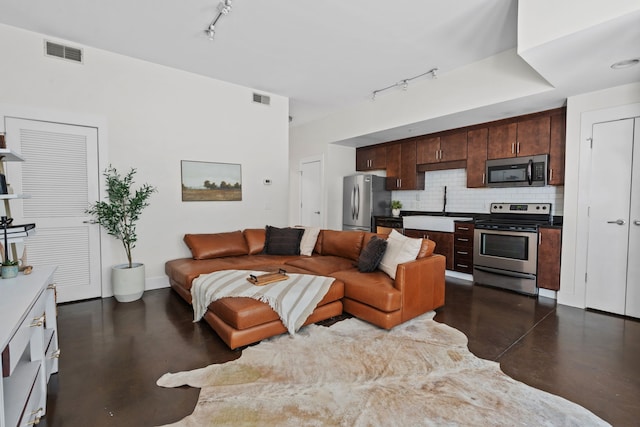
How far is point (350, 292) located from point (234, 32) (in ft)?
9.99

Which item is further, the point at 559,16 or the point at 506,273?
the point at 506,273

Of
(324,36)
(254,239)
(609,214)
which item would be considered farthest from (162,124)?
(609,214)

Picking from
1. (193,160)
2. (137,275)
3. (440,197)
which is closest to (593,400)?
(440,197)

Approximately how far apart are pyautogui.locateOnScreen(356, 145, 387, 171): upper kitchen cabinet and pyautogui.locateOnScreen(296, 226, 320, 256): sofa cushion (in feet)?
7.98

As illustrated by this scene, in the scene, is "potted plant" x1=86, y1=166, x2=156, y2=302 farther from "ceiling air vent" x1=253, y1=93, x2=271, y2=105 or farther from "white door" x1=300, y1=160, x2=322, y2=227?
"white door" x1=300, y1=160, x2=322, y2=227

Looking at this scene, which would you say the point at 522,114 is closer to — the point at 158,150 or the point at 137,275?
the point at 158,150

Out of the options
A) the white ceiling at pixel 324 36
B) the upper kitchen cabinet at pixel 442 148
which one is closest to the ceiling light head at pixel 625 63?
the white ceiling at pixel 324 36

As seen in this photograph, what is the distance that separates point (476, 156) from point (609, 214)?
5.95ft

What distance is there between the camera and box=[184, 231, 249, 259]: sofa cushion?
4.11m

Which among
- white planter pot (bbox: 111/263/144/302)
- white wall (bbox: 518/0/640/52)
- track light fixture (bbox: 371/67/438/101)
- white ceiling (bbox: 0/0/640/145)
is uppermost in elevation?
white ceiling (bbox: 0/0/640/145)

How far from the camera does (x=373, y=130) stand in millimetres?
5324

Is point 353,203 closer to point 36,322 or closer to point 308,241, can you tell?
point 308,241

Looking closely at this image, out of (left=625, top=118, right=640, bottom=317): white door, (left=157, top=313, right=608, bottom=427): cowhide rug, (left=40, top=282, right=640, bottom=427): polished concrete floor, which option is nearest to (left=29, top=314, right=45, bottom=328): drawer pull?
(left=40, top=282, right=640, bottom=427): polished concrete floor

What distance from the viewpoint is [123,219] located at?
12.6 ft
